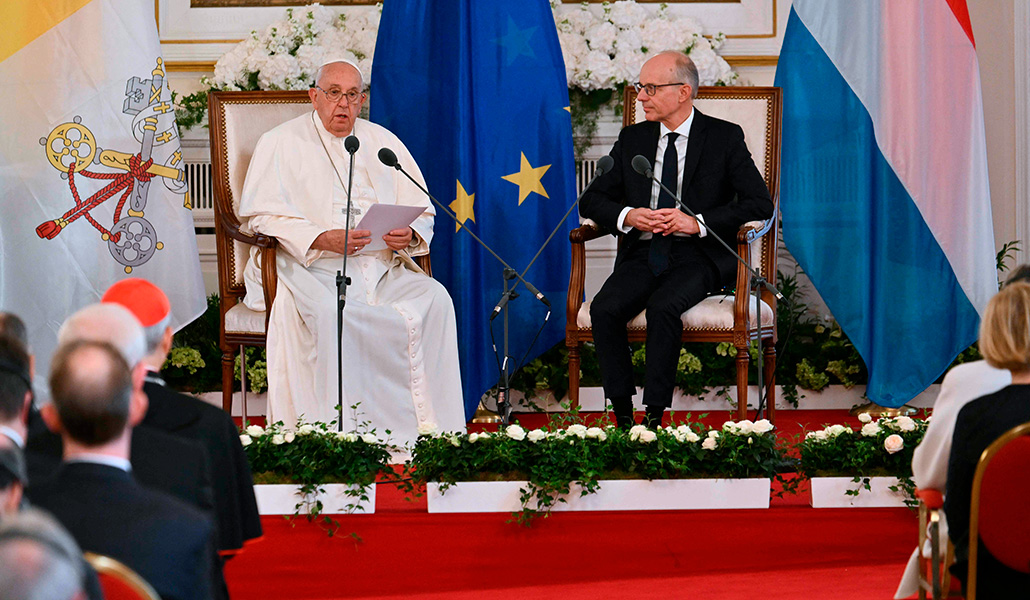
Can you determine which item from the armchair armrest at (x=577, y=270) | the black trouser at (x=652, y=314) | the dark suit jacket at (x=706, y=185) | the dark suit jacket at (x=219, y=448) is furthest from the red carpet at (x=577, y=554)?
the dark suit jacket at (x=706, y=185)

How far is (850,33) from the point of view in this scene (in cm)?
537

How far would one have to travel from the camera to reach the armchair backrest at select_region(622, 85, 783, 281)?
17.2 feet

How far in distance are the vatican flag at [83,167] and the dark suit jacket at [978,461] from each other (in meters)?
3.76

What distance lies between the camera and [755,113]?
17.4 feet

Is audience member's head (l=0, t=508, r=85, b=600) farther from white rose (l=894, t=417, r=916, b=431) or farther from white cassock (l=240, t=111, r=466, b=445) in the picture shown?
white cassock (l=240, t=111, r=466, b=445)

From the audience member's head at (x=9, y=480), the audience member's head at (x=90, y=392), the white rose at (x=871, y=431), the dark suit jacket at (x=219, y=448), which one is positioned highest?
the audience member's head at (x=90, y=392)

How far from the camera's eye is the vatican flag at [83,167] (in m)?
4.87

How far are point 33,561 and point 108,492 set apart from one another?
2.01 feet

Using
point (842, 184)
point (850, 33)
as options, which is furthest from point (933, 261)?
point (850, 33)

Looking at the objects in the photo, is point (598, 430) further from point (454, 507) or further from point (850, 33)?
point (850, 33)

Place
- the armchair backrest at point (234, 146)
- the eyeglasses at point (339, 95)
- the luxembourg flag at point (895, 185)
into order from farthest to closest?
the luxembourg flag at point (895, 185) → the armchair backrest at point (234, 146) → the eyeglasses at point (339, 95)

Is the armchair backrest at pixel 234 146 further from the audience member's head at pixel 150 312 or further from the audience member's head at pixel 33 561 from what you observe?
the audience member's head at pixel 33 561

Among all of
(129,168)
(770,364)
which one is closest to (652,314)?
(770,364)

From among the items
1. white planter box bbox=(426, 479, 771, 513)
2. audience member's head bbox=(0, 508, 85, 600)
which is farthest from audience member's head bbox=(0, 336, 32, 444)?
white planter box bbox=(426, 479, 771, 513)
